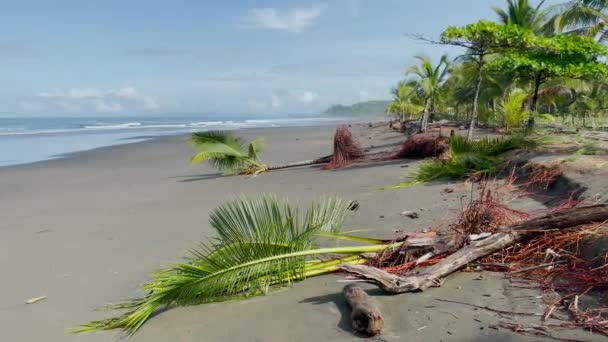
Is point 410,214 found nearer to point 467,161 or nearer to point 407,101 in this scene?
point 467,161

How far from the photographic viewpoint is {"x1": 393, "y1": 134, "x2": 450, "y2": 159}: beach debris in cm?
1114

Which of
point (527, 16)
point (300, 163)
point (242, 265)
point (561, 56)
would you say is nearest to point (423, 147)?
point (300, 163)

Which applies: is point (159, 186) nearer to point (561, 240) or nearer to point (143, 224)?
point (143, 224)

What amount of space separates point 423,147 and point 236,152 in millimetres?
4825

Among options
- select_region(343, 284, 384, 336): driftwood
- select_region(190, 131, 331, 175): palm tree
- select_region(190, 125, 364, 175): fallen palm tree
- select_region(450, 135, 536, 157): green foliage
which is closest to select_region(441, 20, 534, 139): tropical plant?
select_region(450, 135, 536, 157): green foliage

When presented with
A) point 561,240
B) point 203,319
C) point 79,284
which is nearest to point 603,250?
point 561,240

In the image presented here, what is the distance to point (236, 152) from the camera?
12812 mm

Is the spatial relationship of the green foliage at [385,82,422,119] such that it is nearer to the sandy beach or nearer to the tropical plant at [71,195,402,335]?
the sandy beach

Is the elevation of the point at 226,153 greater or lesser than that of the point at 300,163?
greater

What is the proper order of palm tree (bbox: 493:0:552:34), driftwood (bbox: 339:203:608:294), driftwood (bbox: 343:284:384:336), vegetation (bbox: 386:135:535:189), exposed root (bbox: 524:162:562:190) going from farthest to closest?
1. palm tree (bbox: 493:0:552:34)
2. vegetation (bbox: 386:135:535:189)
3. exposed root (bbox: 524:162:562:190)
4. driftwood (bbox: 339:203:608:294)
5. driftwood (bbox: 343:284:384:336)

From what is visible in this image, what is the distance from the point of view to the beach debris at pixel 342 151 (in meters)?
12.7

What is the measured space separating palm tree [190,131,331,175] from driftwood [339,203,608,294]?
9.29 metres

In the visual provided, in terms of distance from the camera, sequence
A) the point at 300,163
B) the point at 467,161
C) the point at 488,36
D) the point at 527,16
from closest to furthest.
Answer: the point at 467,161 → the point at 488,36 → the point at 300,163 → the point at 527,16

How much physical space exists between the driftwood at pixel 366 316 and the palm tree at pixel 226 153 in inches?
375
